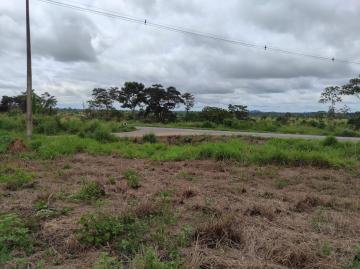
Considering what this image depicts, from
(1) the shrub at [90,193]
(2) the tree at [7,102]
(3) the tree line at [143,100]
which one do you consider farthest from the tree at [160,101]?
(1) the shrub at [90,193]

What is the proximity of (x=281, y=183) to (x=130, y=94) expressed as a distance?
39109mm

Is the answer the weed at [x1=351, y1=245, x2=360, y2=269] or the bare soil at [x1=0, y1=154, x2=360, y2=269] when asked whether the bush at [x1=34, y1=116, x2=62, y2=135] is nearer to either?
the bare soil at [x1=0, y1=154, x2=360, y2=269]

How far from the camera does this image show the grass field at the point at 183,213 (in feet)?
12.3

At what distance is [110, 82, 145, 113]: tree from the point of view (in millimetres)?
45125

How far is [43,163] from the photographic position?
10523 millimetres

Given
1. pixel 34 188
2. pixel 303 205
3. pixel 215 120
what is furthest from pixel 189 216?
pixel 215 120

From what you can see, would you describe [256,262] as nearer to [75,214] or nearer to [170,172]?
[75,214]

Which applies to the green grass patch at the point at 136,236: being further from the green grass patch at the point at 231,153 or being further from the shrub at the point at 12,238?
the green grass patch at the point at 231,153

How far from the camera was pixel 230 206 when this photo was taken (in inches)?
226

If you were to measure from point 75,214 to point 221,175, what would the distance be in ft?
14.9

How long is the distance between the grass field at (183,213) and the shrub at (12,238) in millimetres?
12

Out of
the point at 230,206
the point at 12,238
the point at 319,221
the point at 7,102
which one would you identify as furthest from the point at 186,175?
the point at 7,102

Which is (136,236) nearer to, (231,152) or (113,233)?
(113,233)

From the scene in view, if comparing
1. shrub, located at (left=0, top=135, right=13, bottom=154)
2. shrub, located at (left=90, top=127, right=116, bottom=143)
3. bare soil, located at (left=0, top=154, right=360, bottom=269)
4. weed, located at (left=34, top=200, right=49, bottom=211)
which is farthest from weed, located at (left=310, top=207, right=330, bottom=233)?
shrub, located at (left=90, top=127, right=116, bottom=143)
